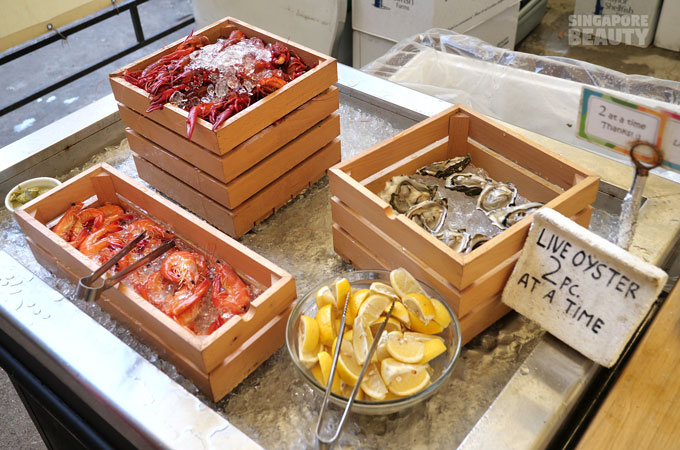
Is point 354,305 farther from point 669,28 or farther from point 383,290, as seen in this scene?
point 669,28

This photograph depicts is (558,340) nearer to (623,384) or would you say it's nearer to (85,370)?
(623,384)

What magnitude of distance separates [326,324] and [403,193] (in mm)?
424

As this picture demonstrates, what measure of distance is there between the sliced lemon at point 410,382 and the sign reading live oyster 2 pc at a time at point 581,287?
0.97 ft

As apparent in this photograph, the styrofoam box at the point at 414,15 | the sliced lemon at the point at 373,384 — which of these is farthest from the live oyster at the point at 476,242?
the styrofoam box at the point at 414,15

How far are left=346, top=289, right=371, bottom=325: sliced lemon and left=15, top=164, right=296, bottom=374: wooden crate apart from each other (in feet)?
0.43

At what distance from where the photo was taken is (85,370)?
1165mm

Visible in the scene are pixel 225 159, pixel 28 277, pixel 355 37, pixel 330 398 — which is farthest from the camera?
pixel 355 37

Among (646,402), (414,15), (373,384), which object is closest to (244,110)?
(373,384)

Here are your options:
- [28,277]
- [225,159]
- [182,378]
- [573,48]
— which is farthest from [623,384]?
[573,48]

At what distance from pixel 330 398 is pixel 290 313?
0.24m

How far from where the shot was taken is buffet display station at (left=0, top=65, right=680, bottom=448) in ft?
3.55

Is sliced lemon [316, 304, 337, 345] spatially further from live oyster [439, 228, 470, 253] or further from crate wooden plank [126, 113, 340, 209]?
crate wooden plank [126, 113, 340, 209]

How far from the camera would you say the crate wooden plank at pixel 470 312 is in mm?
1248

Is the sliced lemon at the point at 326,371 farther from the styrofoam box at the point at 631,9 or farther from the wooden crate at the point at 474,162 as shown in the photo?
the styrofoam box at the point at 631,9
